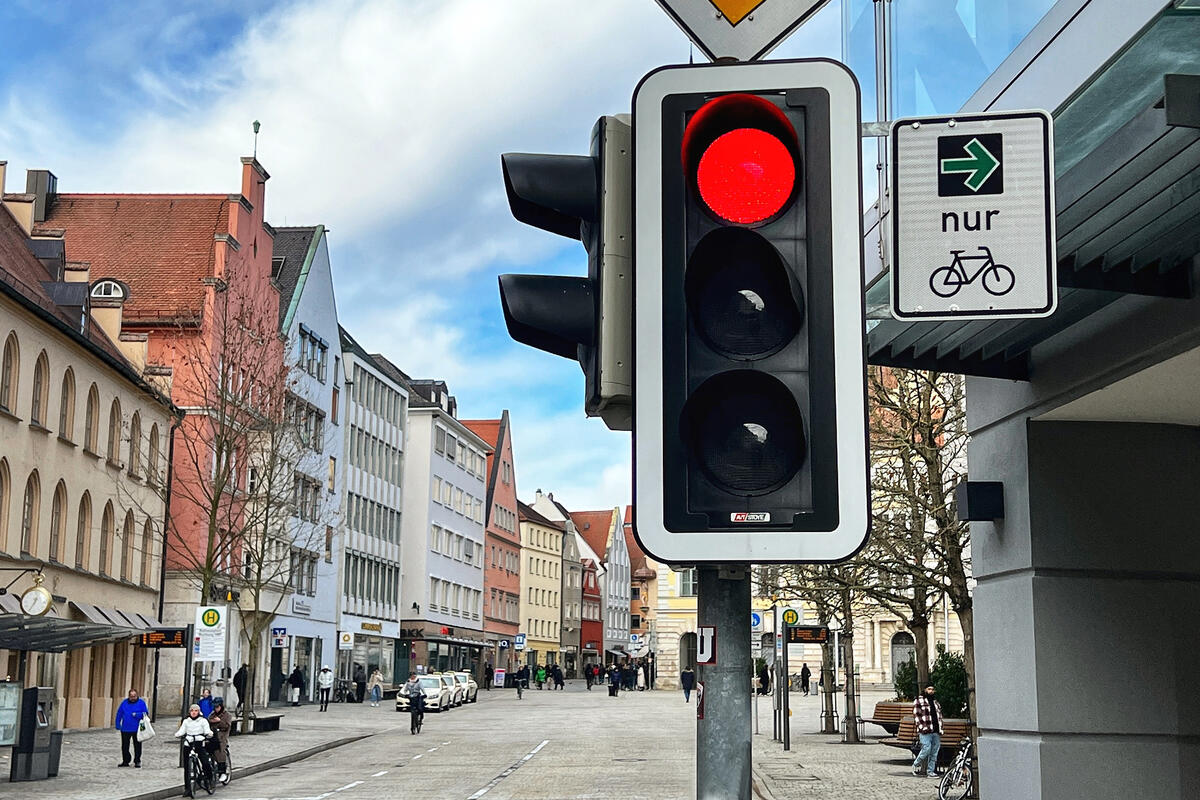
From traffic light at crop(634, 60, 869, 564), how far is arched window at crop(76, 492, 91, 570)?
41573 millimetres

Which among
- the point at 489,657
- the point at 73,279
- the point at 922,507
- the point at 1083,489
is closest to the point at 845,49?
the point at 1083,489

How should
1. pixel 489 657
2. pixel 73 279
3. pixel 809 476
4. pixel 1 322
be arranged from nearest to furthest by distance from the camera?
pixel 809 476 < pixel 1 322 < pixel 73 279 < pixel 489 657

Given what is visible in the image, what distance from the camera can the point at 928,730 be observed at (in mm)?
26891

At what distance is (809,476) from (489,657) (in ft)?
343

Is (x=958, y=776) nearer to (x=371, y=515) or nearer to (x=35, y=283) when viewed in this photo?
(x=35, y=283)

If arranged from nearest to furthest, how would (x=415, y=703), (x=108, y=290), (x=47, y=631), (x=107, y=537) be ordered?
(x=47, y=631), (x=415, y=703), (x=107, y=537), (x=108, y=290)

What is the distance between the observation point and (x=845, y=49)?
33.1 ft

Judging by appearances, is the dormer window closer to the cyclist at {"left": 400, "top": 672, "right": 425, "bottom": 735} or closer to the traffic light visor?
the cyclist at {"left": 400, "top": 672, "right": 425, "bottom": 735}

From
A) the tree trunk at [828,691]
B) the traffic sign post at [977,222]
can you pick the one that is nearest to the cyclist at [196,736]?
the tree trunk at [828,691]

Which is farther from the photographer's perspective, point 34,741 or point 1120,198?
point 34,741

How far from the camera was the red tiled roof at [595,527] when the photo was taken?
151 metres

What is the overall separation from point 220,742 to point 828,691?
771 inches

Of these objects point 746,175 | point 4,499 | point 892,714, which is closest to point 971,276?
point 746,175

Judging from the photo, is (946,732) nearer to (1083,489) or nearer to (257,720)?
(1083,489)
